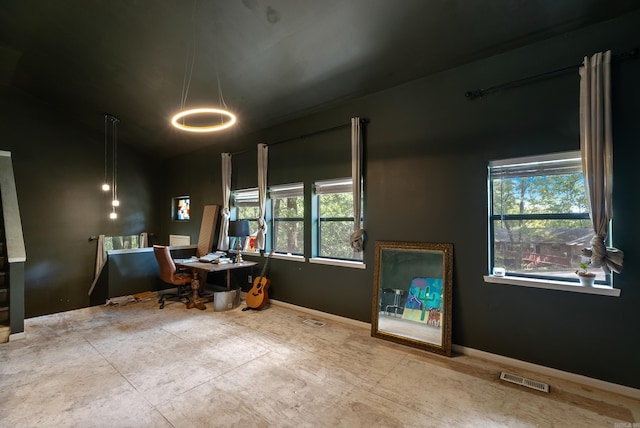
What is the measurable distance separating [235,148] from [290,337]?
383 centimetres

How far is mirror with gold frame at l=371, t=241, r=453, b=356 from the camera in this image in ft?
10.0

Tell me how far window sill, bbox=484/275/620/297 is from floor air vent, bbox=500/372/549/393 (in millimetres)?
838

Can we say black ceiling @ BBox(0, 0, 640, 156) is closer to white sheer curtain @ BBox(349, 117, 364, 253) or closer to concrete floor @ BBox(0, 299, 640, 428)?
white sheer curtain @ BBox(349, 117, 364, 253)

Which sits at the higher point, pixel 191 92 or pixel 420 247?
pixel 191 92

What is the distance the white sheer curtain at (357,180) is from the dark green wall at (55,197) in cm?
519

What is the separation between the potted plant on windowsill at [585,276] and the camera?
241 cm

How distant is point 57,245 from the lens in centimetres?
562

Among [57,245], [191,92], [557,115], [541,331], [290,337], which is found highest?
[191,92]

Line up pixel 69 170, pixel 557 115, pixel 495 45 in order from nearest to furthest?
1. pixel 557 115
2. pixel 495 45
3. pixel 69 170

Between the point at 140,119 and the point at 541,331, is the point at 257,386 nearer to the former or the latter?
the point at 541,331

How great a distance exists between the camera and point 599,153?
232 centimetres

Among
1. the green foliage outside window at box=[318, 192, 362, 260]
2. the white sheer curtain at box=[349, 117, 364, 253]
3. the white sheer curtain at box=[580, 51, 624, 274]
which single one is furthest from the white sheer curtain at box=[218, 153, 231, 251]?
the white sheer curtain at box=[580, 51, 624, 274]

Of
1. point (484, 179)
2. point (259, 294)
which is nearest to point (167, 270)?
point (259, 294)

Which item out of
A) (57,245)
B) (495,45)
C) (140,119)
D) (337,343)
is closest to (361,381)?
(337,343)
